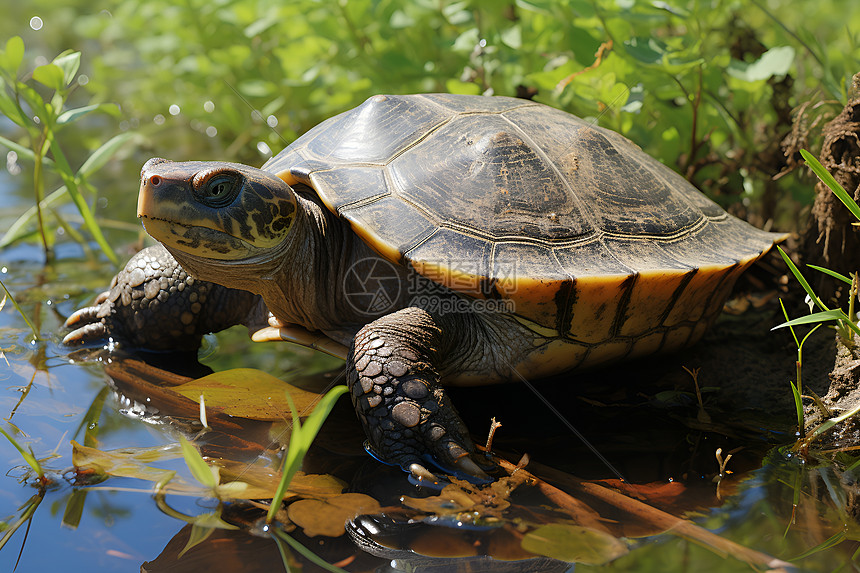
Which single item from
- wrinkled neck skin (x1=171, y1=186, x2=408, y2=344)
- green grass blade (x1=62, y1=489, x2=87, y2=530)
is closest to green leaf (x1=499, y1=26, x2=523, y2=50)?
wrinkled neck skin (x1=171, y1=186, x2=408, y2=344)

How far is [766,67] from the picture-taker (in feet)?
9.64

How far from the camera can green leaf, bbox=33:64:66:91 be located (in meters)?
2.80

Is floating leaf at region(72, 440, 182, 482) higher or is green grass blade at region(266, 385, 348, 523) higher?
green grass blade at region(266, 385, 348, 523)

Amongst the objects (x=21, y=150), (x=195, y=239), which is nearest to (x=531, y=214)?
(x=195, y=239)

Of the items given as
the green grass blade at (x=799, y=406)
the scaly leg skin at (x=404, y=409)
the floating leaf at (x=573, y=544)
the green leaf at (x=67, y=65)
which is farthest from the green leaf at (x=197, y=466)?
the green leaf at (x=67, y=65)

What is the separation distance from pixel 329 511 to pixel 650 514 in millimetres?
892

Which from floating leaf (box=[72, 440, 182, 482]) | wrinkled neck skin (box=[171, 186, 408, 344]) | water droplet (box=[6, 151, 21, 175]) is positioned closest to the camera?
floating leaf (box=[72, 440, 182, 482])

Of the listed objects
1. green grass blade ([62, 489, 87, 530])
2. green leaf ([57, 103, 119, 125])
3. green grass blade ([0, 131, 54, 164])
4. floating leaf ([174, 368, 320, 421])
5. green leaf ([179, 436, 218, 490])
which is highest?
green leaf ([57, 103, 119, 125])

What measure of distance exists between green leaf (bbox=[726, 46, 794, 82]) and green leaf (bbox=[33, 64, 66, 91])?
10.7 ft

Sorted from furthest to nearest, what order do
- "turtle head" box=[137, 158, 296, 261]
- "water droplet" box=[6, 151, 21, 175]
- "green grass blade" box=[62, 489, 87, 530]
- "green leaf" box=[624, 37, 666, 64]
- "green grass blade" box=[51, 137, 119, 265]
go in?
"water droplet" box=[6, 151, 21, 175] < "green grass blade" box=[51, 137, 119, 265] < "green leaf" box=[624, 37, 666, 64] < "turtle head" box=[137, 158, 296, 261] < "green grass blade" box=[62, 489, 87, 530]

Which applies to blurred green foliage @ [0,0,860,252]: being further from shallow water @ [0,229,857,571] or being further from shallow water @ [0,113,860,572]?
shallow water @ [0,229,857,571]

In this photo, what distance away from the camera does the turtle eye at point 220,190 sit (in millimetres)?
2129

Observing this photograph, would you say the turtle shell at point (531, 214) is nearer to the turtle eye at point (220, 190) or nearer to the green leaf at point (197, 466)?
the turtle eye at point (220, 190)

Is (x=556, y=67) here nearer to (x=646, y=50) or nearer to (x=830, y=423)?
(x=646, y=50)
